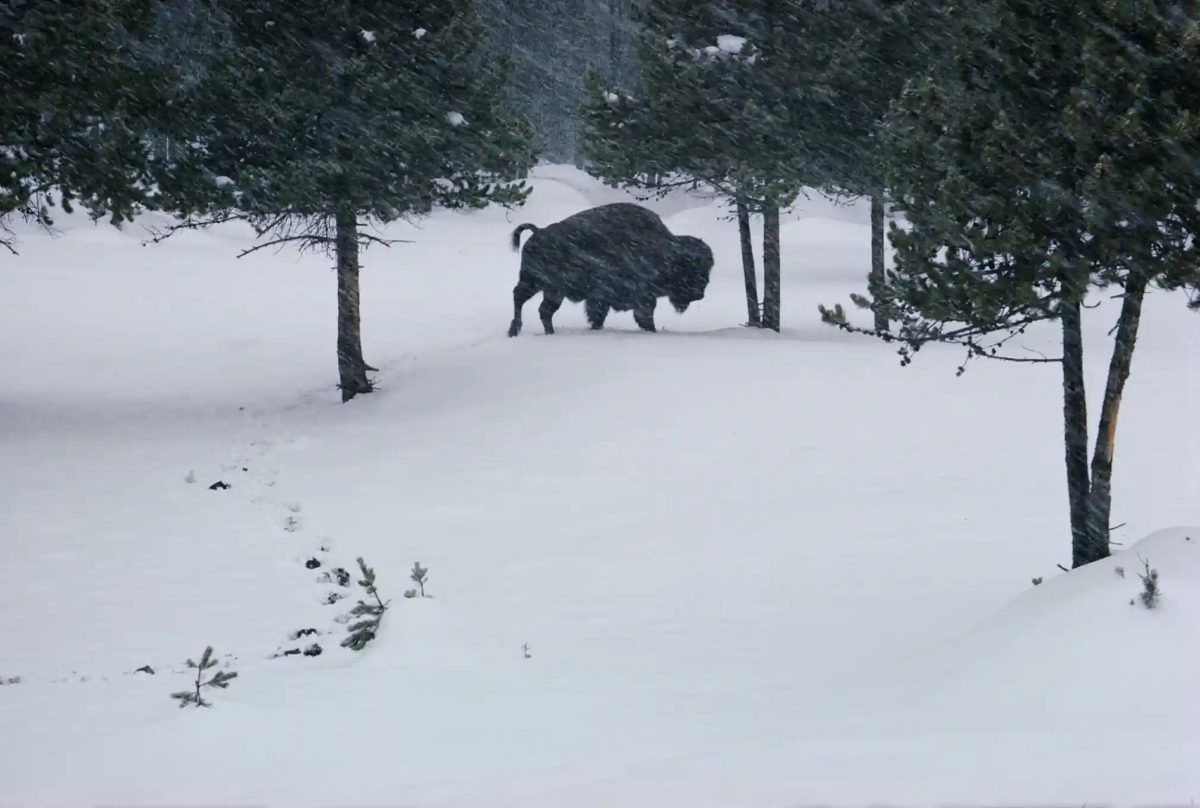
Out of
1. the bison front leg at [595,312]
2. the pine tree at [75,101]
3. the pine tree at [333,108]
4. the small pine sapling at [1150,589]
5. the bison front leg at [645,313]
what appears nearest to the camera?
the small pine sapling at [1150,589]

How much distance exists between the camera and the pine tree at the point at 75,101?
12.5 metres

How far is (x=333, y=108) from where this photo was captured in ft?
49.2

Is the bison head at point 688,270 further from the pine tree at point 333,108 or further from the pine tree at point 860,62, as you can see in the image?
the pine tree at point 333,108

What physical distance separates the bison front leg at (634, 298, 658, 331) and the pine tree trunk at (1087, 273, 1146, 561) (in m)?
12.1

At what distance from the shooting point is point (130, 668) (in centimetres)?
789

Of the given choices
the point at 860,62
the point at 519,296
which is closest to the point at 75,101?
the point at 519,296

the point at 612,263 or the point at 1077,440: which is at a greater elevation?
the point at 612,263

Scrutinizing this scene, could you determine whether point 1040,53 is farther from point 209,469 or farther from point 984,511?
point 209,469

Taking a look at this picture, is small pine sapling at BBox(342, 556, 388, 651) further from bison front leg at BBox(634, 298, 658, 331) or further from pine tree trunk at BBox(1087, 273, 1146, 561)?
bison front leg at BBox(634, 298, 658, 331)

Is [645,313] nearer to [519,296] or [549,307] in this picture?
[549,307]

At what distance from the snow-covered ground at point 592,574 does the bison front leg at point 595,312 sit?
0.58 metres

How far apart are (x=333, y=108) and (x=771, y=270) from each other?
8.21 metres

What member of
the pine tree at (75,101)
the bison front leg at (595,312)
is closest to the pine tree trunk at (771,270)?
the bison front leg at (595,312)

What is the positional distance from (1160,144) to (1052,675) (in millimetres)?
2998
